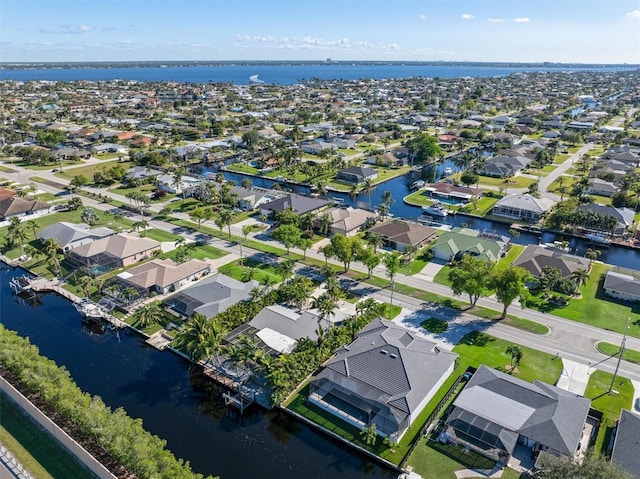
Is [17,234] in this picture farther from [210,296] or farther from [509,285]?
[509,285]

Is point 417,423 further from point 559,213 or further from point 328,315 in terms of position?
point 559,213

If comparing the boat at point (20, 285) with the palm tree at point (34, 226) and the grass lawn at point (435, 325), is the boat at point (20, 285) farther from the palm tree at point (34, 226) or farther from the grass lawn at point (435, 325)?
the grass lawn at point (435, 325)

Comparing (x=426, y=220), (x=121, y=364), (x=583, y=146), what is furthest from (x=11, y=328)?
(x=583, y=146)

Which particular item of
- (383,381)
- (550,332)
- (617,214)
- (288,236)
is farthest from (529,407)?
(617,214)

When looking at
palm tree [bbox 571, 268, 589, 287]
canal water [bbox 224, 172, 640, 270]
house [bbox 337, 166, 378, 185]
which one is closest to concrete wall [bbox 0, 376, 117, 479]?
palm tree [bbox 571, 268, 589, 287]

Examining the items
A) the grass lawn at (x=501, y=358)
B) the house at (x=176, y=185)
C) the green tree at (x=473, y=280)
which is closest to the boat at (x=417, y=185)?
the house at (x=176, y=185)

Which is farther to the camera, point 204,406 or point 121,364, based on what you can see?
point 121,364

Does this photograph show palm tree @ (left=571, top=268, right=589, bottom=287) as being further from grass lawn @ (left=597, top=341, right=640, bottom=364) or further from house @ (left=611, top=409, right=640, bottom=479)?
house @ (left=611, top=409, right=640, bottom=479)
